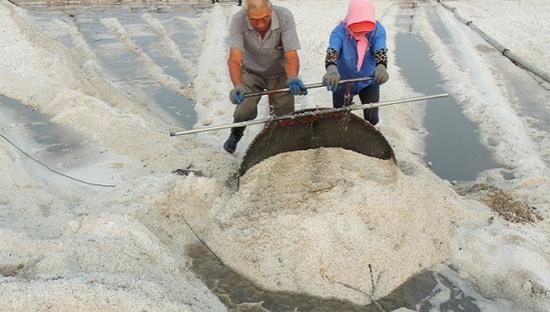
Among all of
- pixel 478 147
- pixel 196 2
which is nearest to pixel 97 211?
pixel 478 147

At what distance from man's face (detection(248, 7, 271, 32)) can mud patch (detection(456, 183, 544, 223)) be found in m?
2.01

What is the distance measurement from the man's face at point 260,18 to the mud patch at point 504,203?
2.01 metres

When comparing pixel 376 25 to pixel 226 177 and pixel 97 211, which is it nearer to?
pixel 226 177

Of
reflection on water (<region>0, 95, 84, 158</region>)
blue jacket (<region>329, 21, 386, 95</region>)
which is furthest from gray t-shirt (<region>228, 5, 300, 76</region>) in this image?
reflection on water (<region>0, 95, 84, 158</region>)

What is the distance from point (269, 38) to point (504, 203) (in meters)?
2.09

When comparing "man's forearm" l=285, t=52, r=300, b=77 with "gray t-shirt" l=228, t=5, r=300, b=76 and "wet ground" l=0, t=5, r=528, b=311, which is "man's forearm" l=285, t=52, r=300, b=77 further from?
"wet ground" l=0, t=5, r=528, b=311

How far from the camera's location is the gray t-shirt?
361cm

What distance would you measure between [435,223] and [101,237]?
2.03 m

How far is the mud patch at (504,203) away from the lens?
344 centimetres

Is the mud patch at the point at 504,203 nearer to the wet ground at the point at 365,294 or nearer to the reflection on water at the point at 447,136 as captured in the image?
the reflection on water at the point at 447,136

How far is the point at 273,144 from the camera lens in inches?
137

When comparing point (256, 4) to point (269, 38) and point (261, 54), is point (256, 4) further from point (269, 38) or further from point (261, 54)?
point (261, 54)

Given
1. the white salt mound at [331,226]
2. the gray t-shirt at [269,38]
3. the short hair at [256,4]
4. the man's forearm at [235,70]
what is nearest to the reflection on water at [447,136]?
the white salt mound at [331,226]

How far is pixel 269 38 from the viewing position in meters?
3.66
